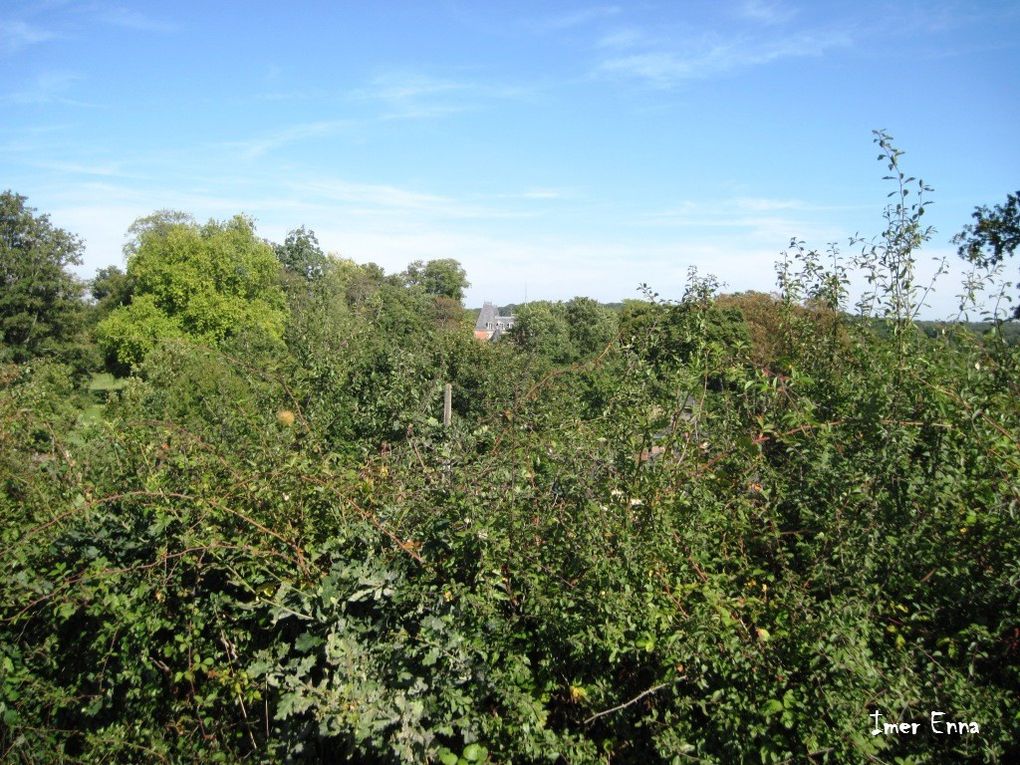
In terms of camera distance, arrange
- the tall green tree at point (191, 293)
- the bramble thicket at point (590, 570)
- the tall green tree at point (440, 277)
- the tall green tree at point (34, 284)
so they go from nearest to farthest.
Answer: the bramble thicket at point (590, 570) → the tall green tree at point (34, 284) → the tall green tree at point (191, 293) → the tall green tree at point (440, 277)

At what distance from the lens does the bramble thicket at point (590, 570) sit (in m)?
2.26

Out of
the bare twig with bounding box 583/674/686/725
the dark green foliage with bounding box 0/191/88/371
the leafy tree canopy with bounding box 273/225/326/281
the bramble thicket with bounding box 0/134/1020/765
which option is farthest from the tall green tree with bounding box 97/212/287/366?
the bare twig with bounding box 583/674/686/725

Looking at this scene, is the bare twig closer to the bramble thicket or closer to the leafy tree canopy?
the bramble thicket

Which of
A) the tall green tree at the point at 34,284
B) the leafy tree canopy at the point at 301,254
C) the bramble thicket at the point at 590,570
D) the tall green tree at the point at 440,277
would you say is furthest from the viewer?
the tall green tree at the point at 440,277

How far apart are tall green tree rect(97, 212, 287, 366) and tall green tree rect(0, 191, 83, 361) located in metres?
2.53

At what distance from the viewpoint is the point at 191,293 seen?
39188 mm

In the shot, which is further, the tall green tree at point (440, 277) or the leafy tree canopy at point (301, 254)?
the tall green tree at point (440, 277)

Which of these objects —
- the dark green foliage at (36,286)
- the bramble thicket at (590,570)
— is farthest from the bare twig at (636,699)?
the dark green foliage at (36,286)

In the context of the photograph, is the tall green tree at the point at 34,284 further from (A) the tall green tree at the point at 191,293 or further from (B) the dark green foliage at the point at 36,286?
(A) the tall green tree at the point at 191,293

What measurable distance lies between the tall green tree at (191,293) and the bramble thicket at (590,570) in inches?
1415

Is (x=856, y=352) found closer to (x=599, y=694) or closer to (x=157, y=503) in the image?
(x=599, y=694)

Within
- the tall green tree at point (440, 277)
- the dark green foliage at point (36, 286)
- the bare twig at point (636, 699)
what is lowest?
the bare twig at point (636, 699)

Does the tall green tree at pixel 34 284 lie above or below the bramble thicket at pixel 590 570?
above

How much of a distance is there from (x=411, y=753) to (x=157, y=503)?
65.5 inches
